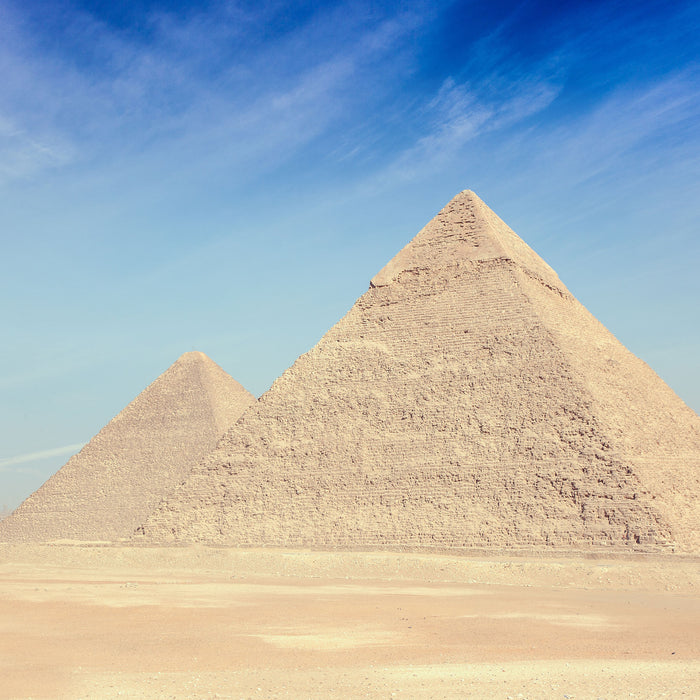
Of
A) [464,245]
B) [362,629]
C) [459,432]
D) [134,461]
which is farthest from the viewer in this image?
[134,461]

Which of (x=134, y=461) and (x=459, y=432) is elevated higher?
(x=134, y=461)

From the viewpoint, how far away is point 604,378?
91.5 feet

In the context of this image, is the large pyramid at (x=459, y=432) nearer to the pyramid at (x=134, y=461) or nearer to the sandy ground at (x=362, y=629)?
the sandy ground at (x=362, y=629)

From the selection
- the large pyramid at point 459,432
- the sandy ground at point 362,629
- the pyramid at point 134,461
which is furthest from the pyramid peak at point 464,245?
the pyramid at point 134,461

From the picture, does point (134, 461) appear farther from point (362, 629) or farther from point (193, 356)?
point (362, 629)

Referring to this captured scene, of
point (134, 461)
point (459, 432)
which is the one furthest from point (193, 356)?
point (459, 432)

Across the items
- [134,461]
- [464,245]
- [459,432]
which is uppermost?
[464,245]

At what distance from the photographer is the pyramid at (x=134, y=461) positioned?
42.4m

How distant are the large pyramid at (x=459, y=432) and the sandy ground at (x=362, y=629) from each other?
5.31 ft

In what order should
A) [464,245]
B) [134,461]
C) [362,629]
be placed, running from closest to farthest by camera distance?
[362,629] < [464,245] < [134,461]

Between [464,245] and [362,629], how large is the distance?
20190mm

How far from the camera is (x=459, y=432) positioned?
26.1 m

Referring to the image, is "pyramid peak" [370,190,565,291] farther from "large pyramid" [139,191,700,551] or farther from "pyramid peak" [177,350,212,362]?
"pyramid peak" [177,350,212,362]

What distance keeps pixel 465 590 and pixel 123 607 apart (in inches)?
284
